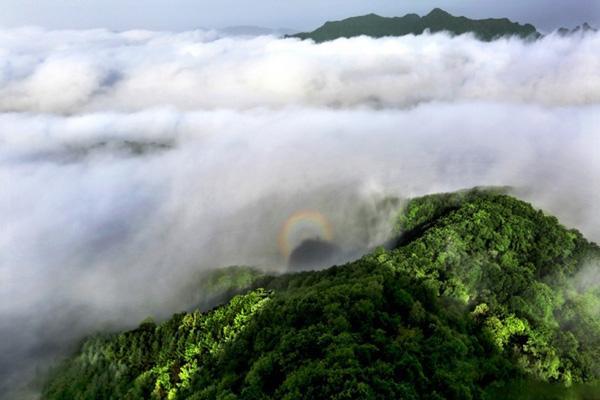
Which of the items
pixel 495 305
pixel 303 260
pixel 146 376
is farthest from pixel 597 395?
pixel 303 260

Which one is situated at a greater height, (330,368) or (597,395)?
(330,368)

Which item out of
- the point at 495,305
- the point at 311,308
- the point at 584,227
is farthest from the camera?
the point at 584,227

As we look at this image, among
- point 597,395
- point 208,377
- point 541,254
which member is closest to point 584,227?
point 541,254

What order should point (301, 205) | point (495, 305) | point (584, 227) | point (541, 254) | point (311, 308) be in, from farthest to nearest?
point (301, 205) < point (584, 227) < point (541, 254) < point (495, 305) < point (311, 308)

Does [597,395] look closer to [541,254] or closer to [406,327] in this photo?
[406,327]

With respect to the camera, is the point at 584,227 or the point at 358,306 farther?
the point at 584,227

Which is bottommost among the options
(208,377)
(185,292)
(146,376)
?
(185,292)
